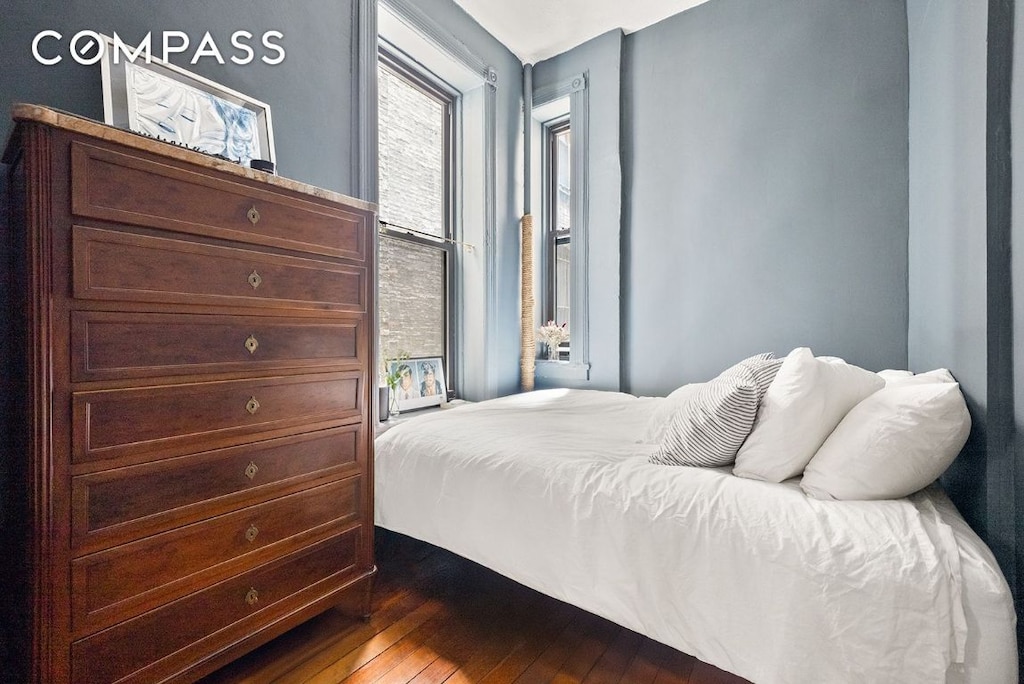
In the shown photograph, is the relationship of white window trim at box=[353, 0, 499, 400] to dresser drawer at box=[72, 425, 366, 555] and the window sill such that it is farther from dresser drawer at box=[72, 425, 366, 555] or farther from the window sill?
dresser drawer at box=[72, 425, 366, 555]

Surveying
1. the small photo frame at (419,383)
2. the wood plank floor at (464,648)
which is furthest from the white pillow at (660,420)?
the small photo frame at (419,383)

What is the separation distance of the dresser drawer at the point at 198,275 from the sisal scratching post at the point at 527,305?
1902 millimetres

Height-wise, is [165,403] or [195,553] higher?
[165,403]

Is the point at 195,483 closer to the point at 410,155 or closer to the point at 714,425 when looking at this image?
the point at 714,425

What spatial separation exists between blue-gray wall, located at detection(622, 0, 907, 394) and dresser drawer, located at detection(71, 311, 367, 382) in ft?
7.00

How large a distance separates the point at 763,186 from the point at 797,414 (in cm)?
185

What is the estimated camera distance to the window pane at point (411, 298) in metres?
2.65

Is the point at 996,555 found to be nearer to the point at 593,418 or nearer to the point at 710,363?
the point at 593,418

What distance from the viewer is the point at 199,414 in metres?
1.17

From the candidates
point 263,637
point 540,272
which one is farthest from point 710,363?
point 263,637

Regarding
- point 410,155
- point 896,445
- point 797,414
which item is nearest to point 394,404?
point 410,155

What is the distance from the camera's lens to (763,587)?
110 cm

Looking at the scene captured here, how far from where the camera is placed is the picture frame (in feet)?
4.67

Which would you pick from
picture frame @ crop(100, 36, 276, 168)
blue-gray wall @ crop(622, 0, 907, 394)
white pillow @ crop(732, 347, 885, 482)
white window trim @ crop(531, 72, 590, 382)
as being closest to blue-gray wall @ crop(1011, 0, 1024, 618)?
white pillow @ crop(732, 347, 885, 482)
